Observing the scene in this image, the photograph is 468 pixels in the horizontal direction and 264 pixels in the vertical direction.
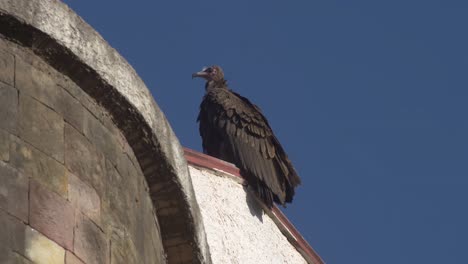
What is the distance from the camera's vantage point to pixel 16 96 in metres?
4.70

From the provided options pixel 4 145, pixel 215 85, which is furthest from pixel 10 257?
pixel 215 85

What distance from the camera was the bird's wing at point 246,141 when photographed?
1237cm

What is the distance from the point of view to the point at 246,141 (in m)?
13.1

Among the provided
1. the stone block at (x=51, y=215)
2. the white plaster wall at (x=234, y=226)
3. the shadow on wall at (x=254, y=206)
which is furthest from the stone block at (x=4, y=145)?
the shadow on wall at (x=254, y=206)

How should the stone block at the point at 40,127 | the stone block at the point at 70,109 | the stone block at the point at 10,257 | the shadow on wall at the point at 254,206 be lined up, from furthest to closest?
1. the shadow on wall at the point at 254,206
2. the stone block at the point at 70,109
3. the stone block at the point at 40,127
4. the stone block at the point at 10,257

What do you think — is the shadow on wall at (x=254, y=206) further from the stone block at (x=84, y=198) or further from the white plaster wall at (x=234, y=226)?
the stone block at (x=84, y=198)

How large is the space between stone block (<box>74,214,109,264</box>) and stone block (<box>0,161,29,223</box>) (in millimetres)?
198

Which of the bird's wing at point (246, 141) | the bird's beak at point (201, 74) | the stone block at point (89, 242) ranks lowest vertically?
the stone block at point (89, 242)

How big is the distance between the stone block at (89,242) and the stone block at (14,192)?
20 cm

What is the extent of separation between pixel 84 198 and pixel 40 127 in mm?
241

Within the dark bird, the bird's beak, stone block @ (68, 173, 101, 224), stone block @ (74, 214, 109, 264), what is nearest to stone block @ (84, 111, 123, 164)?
stone block @ (68, 173, 101, 224)

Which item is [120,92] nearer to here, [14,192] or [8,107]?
[8,107]

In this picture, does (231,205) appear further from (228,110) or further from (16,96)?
(16,96)

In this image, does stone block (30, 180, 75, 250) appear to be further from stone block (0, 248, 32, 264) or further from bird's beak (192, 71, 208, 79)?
bird's beak (192, 71, 208, 79)
